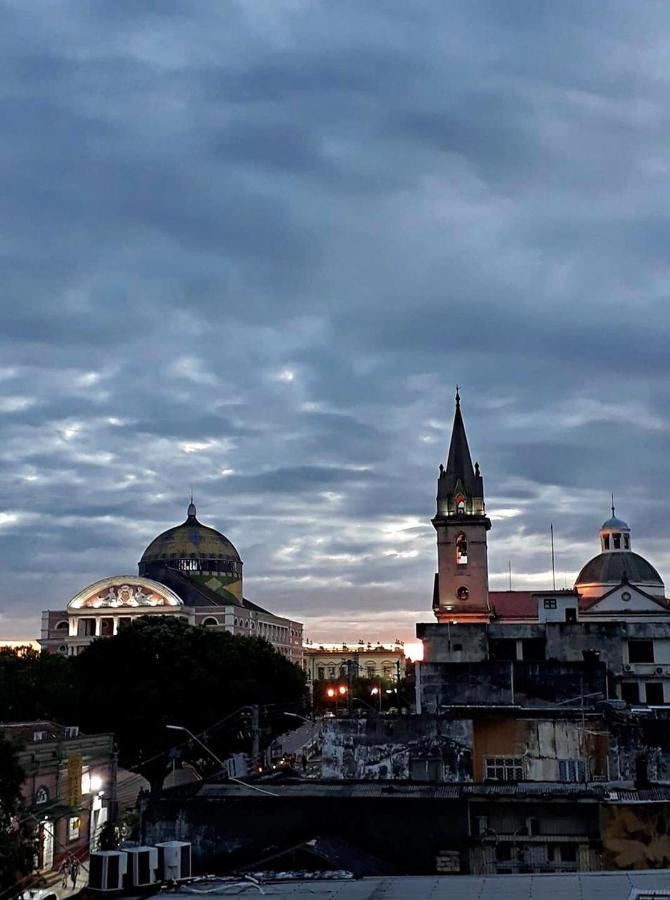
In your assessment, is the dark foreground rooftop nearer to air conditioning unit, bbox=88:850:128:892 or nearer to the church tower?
air conditioning unit, bbox=88:850:128:892

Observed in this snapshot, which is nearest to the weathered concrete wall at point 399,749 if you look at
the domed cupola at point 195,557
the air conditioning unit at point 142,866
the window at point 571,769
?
the window at point 571,769

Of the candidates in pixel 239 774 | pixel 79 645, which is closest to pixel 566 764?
pixel 239 774

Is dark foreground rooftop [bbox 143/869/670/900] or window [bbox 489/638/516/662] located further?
window [bbox 489/638/516/662]

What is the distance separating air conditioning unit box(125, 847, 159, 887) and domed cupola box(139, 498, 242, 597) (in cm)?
12571

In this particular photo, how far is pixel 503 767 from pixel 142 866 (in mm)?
19678

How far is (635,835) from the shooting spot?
2408 centimetres

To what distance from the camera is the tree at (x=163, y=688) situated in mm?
61688

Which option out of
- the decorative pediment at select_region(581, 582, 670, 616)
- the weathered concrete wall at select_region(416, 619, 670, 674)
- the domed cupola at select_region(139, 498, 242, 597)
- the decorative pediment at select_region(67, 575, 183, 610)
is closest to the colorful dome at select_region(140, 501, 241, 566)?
the domed cupola at select_region(139, 498, 242, 597)

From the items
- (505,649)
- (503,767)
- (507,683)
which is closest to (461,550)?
(505,649)

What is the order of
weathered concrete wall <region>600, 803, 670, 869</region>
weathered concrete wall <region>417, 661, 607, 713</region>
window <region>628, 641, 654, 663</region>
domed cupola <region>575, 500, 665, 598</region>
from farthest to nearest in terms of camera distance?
1. domed cupola <region>575, 500, 665, 598</region>
2. window <region>628, 641, 654, 663</region>
3. weathered concrete wall <region>417, 661, 607, 713</region>
4. weathered concrete wall <region>600, 803, 670, 869</region>

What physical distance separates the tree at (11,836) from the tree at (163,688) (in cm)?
3913

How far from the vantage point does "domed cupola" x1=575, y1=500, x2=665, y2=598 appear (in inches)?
4198

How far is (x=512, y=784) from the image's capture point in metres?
28.5

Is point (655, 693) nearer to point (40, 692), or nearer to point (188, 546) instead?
point (40, 692)
